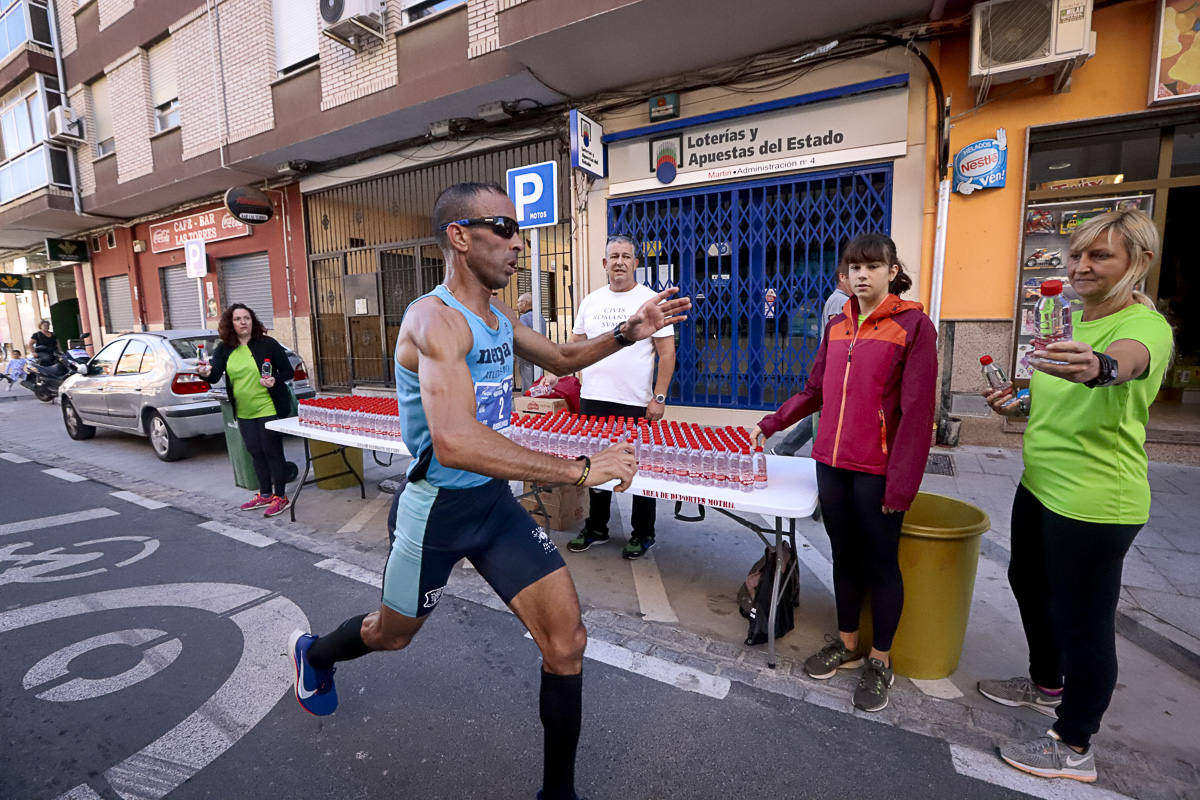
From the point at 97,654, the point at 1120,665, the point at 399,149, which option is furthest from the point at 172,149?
the point at 1120,665

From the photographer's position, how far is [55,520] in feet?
16.6

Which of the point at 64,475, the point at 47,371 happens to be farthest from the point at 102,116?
the point at 64,475

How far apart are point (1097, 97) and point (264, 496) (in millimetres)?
8759

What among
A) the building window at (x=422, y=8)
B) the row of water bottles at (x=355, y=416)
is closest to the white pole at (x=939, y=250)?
the row of water bottles at (x=355, y=416)

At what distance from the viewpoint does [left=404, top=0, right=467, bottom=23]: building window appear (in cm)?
838

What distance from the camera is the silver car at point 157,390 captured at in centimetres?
683

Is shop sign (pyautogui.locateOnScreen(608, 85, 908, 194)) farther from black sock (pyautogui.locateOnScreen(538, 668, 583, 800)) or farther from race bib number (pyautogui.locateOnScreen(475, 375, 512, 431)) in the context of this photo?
black sock (pyautogui.locateOnScreen(538, 668, 583, 800))

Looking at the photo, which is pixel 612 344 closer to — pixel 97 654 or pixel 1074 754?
pixel 1074 754

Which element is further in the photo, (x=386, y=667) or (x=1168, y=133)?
(x=1168, y=133)

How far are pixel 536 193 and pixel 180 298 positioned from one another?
1409 cm

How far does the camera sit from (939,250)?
6020mm

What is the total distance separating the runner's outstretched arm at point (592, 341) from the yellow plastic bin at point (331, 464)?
3.80 meters

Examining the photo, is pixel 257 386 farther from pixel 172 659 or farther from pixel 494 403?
pixel 494 403

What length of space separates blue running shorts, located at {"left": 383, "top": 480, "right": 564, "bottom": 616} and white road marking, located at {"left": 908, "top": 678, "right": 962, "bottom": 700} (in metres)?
1.88
